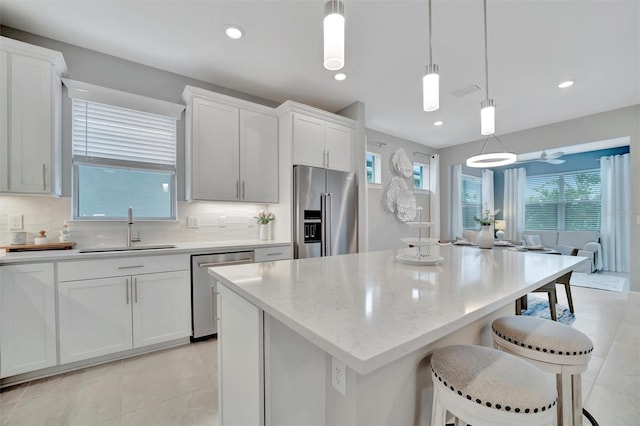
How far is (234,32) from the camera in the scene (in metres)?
2.32

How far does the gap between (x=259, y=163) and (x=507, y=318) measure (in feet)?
8.94

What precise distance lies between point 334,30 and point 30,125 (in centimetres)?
256

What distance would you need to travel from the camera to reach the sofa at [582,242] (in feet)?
18.3

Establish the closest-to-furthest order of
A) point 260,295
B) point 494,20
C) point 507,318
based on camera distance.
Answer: point 260,295 < point 507,318 < point 494,20

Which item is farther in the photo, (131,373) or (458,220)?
(458,220)

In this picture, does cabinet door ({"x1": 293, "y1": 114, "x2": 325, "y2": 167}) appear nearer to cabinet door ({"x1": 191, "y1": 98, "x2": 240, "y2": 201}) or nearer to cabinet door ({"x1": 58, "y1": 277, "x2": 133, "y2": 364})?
cabinet door ({"x1": 191, "y1": 98, "x2": 240, "y2": 201})

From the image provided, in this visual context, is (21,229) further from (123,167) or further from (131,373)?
(131,373)

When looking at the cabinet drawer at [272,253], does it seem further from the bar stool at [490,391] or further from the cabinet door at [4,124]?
the bar stool at [490,391]

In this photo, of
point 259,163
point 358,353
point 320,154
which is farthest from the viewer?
point 320,154

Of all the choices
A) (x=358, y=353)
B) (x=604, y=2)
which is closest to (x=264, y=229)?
(x=358, y=353)

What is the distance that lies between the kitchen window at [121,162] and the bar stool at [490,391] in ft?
9.60

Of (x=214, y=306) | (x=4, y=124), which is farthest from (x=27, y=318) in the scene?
(x=4, y=124)

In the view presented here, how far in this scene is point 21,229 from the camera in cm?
226

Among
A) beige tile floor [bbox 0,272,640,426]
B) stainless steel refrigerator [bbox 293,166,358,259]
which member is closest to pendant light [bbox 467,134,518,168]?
stainless steel refrigerator [bbox 293,166,358,259]
